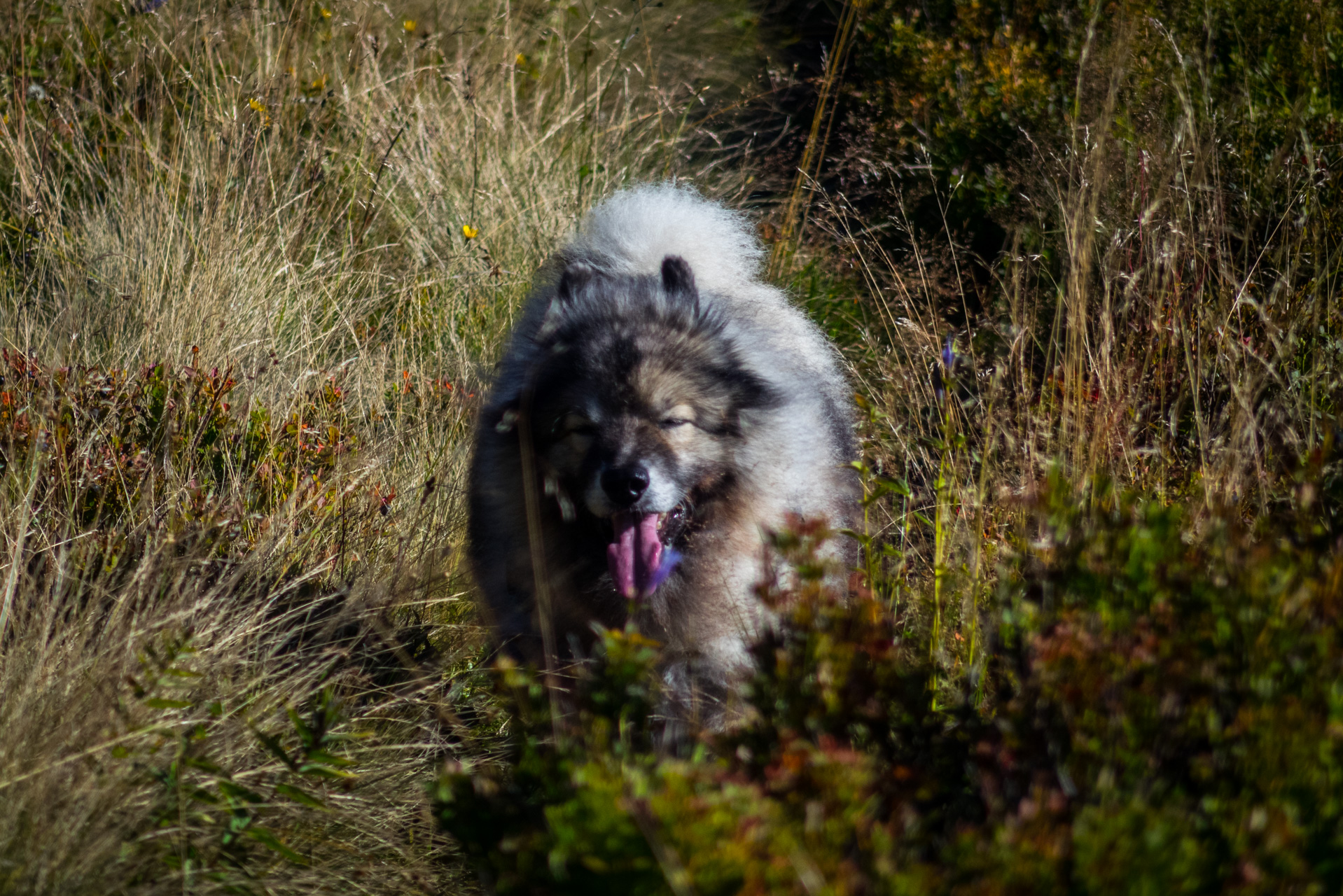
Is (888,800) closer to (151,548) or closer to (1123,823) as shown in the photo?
(1123,823)

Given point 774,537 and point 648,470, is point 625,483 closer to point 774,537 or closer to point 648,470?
point 648,470

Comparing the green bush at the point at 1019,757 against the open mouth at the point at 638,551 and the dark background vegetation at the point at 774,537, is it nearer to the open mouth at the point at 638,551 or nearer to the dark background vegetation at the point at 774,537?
the dark background vegetation at the point at 774,537

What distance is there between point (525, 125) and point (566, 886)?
5.54m

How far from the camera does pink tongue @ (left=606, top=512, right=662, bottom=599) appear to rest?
2850mm

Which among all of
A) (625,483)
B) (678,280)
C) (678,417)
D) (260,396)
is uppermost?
(678,280)

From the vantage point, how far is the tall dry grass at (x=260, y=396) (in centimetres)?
218

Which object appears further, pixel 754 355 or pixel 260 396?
pixel 260 396

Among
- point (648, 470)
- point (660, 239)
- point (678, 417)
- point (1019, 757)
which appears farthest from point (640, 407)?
point (1019, 757)

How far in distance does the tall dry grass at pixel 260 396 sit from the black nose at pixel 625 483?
705mm

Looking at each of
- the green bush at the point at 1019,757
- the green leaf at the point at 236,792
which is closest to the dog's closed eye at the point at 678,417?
the green bush at the point at 1019,757

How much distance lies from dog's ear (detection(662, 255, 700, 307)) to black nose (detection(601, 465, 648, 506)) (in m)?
0.69

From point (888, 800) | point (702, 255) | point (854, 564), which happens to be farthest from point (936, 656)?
point (702, 255)

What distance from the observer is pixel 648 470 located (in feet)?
9.05

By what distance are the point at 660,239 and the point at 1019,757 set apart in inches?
98.1
